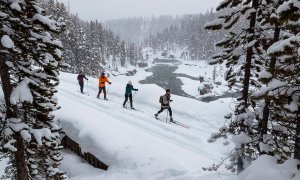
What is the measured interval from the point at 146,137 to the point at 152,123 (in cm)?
295

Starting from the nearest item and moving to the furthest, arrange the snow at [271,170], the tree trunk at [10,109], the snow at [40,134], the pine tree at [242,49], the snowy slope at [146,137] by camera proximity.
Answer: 1. the snow at [271,170]
2. the tree trunk at [10,109]
3. the snow at [40,134]
4. the pine tree at [242,49]
5. the snowy slope at [146,137]

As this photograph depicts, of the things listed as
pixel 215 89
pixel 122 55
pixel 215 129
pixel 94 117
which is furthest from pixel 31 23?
pixel 122 55

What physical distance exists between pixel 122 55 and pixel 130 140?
3351 inches

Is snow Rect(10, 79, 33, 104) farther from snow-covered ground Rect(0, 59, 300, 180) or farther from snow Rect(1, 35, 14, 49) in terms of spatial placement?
snow-covered ground Rect(0, 59, 300, 180)

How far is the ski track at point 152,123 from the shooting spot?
13.7 metres

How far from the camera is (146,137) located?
13.0m

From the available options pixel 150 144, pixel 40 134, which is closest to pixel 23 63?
pixel 40 134

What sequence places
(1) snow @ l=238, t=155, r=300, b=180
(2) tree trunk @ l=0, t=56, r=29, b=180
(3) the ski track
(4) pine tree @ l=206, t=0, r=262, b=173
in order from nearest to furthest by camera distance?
1. (1) snow @ l=238, t=155, r=300, b=180
2. (2) tree trunk @ l=0, t=56, r=29, b=180
3. (4) pine tree @ l=206, t=0, r=262, b=173
4. (3) the ski track

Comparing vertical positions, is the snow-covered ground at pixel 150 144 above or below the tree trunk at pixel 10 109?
below

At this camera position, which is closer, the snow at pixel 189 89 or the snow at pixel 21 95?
the snow at pixel 21 95

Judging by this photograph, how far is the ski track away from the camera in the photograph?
1370cm

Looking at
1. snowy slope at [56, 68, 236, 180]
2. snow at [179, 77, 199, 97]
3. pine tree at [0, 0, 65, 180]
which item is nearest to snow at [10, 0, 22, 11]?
pine tree at [0, 0, 65, 180]

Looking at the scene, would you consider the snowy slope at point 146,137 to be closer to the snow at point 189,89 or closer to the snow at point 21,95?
the snow at point 21,95

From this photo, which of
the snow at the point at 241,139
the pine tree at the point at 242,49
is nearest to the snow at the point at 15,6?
the pine tree at the point at 242,49
